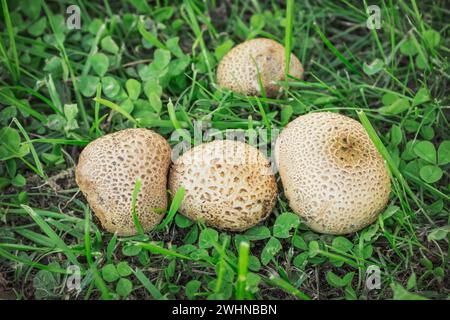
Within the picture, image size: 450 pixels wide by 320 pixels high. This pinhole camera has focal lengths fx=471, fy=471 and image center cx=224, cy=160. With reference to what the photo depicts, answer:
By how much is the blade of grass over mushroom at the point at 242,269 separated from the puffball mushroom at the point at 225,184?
292 millimetres

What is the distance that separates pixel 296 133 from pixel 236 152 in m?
0.31

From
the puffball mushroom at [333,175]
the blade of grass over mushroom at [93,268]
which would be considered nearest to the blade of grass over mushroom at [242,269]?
the puffball mushroom at [333,175]

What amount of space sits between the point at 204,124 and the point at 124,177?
0.63 metres

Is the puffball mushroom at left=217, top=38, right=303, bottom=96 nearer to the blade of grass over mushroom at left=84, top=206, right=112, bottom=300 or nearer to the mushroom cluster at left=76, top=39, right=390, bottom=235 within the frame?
the mushroom cluster at left=76, top=39, right=390, bottom=235

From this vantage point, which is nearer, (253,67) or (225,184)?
(225,184)

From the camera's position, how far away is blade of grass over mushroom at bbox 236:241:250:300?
1840 millimetres

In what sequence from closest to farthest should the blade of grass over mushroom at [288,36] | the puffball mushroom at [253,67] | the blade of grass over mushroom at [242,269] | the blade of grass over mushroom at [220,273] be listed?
the blade of grass over mushroom at [242,269], the blade of grass over mushroom at [220,273], the blade of grass over mushroom at [288,36], the puffball mushroom at [253,67]

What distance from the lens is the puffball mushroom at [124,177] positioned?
216 centimetres

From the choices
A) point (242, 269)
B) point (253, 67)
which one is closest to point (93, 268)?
point (242, 269)

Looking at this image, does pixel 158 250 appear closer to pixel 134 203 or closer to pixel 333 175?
pixel 134 203

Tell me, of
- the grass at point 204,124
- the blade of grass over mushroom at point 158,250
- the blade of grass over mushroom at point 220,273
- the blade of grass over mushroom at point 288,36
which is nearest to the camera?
the blade of grass over mushroom at point 220,273

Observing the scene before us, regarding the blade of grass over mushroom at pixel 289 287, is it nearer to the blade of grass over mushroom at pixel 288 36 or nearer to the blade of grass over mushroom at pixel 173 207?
the blade of grass over mushroom at pixel 173 207

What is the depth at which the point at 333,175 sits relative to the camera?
214 cm

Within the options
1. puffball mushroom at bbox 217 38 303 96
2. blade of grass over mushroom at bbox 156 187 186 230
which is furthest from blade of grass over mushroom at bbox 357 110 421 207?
blade of grass over mushroom at bbox 156 187 186 230
